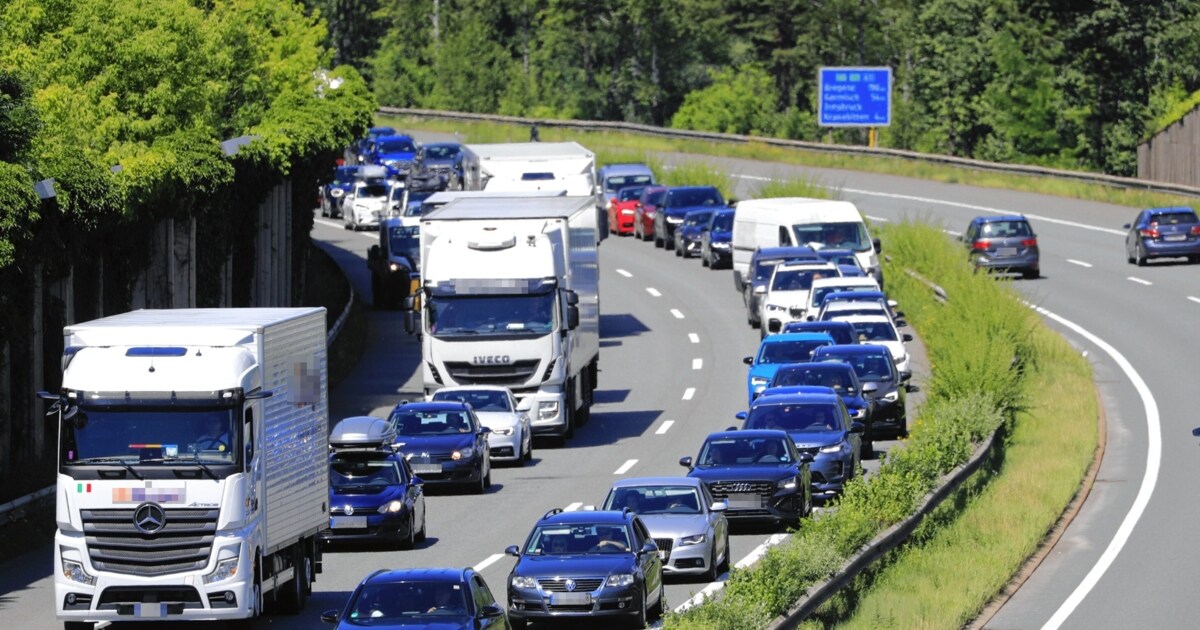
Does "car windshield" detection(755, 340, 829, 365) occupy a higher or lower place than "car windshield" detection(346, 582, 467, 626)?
higher

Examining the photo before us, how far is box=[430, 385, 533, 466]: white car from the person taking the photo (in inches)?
1457

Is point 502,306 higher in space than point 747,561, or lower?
higher

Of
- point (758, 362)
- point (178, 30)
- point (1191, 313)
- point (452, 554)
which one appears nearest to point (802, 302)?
point (758, 362)

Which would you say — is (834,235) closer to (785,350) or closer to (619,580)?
(785,350)

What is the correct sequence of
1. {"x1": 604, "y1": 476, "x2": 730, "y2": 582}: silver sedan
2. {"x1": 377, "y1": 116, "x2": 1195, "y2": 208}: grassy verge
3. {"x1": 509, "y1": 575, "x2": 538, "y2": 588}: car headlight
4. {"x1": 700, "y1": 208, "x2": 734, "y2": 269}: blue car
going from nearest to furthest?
{"x1": 509, "y1": 575, "x2": 538, "y2": 588}: car headlight, {"x1": 604, "y1": 476, "x2": 730, "y2": 582}: silver sedan, {"x1": 700, "y1": 208, "x2": 734, "y2": 269}: blue car, {"x1": 377, "y1": 116, "x2": 1195, "y2": 208}: grassy verge

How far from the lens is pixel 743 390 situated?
151 ft

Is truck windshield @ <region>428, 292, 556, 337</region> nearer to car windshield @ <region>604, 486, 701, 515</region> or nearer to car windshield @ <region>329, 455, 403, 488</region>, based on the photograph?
car windshield @ <region>329, 455, 403, 488</region>

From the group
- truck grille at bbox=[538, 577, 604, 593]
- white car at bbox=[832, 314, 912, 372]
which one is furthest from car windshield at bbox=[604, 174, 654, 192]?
truck grille at bbox=[538, 577, 604, 593]

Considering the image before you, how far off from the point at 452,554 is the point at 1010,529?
9.46 m

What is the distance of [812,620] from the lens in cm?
2295

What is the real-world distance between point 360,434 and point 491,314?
1013 centimetres

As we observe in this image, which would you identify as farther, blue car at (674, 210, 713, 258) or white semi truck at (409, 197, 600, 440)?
blue car at (674, 210, 713, 258)

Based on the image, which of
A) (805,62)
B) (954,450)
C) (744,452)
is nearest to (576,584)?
(744,452)

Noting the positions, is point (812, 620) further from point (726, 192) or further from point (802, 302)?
point (726, 192)
